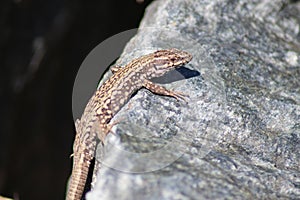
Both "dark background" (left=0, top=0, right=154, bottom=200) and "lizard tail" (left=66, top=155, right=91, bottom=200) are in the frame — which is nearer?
"lizard tail" (left=66, top=155, right=91, bottom=200)

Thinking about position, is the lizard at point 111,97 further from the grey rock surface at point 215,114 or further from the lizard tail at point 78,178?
the grey rock surface at point 215,114

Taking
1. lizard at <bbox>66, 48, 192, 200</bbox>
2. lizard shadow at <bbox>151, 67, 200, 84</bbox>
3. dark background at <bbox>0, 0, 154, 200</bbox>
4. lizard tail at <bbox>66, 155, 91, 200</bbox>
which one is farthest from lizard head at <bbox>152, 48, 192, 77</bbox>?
dark background at <bbox>0, 0, 154, 200</bbox>

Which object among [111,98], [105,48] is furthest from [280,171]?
[105,48]

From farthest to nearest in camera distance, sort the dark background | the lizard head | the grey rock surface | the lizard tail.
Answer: the dark background
the lizard head
the lizard tail
the grey rock surface

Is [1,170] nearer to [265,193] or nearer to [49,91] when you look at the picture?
[49,91]

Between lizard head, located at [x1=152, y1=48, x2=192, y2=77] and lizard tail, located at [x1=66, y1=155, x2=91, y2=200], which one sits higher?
lizard head, located at [x1=152, y1=48, x2=192, y2=77]

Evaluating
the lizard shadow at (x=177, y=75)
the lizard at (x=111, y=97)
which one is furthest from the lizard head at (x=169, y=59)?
the lizard shadow at (x=177, y=75)

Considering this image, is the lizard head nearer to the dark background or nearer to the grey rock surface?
the grey rock surface
